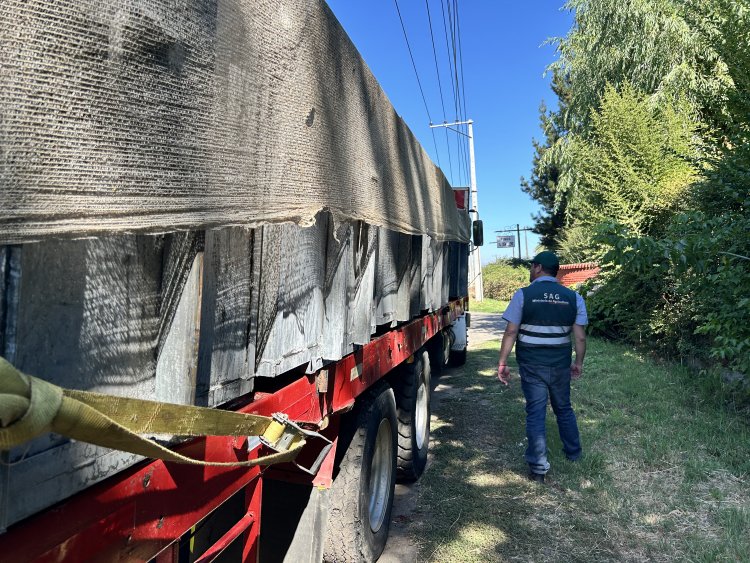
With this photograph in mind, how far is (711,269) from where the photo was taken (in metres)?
5.49

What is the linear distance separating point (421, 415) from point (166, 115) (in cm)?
407

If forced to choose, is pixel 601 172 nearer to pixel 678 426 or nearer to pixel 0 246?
pixel 678 426

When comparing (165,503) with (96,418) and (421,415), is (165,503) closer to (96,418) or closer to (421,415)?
(96,418)

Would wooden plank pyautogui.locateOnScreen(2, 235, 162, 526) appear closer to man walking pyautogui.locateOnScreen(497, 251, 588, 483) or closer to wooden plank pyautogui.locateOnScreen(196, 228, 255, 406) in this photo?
wooden plank pyautogui.locateOnScreen(196, 228, 255, 406)

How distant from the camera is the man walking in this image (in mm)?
4465

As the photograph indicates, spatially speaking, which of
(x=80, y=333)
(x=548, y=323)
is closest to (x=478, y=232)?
(x=548, y=323)

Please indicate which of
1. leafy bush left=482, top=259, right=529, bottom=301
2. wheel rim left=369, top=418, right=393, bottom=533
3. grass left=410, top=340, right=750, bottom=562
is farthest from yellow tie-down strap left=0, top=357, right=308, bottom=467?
leafy bush left=482, top=259, right=529, bottom=301

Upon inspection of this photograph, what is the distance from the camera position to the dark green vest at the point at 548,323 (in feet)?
14.7

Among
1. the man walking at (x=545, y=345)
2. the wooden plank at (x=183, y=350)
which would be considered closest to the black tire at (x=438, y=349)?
the man walking at (x=545, y=345)

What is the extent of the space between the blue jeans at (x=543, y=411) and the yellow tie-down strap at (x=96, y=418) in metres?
3.52

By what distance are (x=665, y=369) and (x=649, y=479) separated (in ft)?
13.6

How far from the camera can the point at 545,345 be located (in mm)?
4477

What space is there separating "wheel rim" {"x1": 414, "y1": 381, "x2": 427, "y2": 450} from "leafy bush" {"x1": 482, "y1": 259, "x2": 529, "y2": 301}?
Result: 86.2 ft

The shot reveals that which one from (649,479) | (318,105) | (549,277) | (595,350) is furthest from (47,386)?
(595,350)
